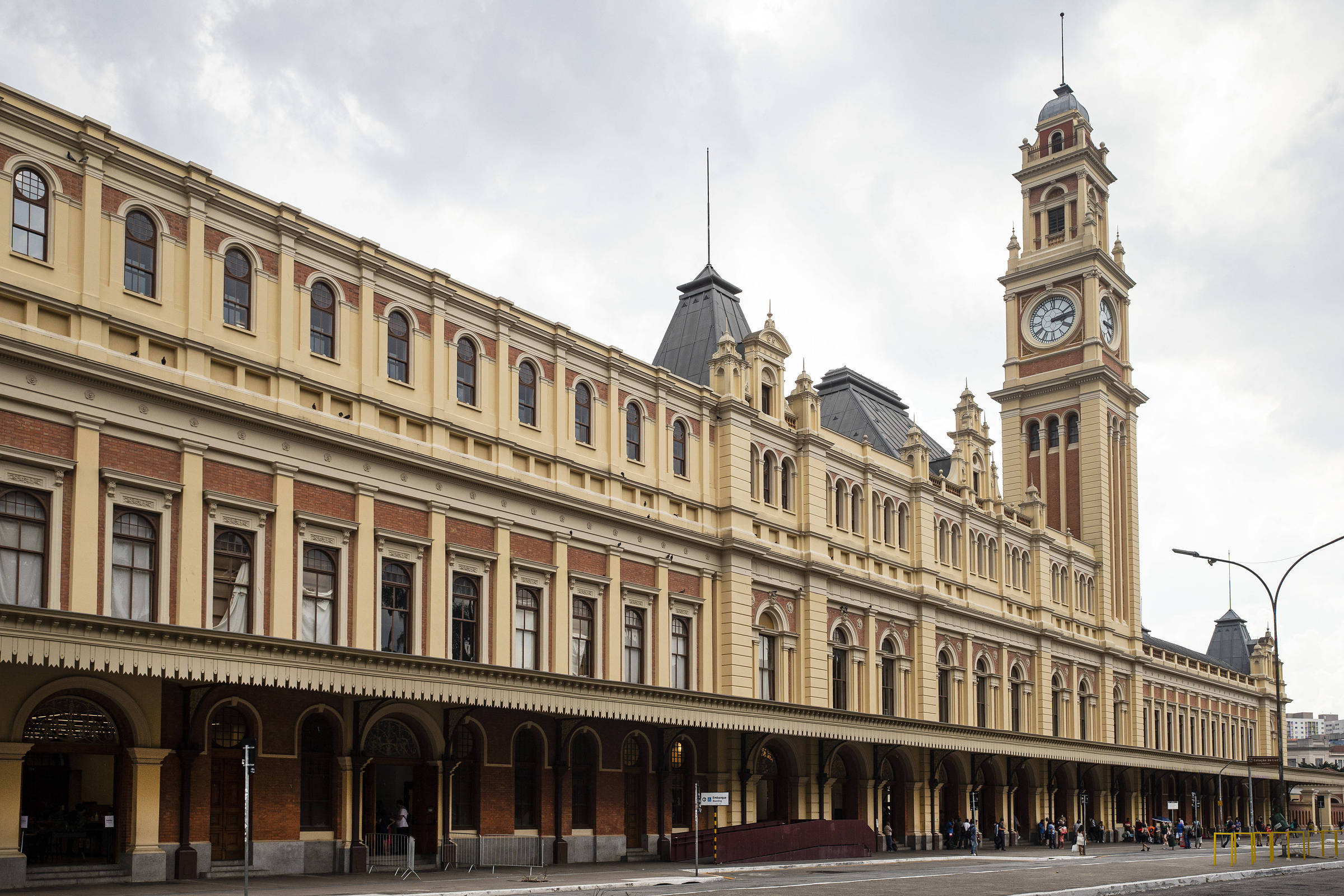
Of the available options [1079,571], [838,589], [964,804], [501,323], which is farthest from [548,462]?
[1079,571]

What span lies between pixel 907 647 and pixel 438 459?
24.8 metres

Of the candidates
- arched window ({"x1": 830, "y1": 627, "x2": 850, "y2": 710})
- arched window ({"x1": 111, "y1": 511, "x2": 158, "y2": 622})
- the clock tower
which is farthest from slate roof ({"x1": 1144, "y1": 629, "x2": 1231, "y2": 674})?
arched window ({"x1": 111, "y1": 511, "x2": 158, "y2": 622})

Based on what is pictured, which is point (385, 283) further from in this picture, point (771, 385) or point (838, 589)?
point (838, 589)

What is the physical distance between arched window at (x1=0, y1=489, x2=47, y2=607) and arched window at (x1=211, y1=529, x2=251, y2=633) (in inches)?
146

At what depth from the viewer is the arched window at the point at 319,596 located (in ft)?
98.8

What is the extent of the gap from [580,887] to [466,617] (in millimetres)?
8772

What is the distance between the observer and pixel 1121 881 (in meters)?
30.9

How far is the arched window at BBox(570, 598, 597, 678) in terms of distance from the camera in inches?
1455

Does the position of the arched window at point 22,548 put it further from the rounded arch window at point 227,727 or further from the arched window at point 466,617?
the arched window at point 466,617

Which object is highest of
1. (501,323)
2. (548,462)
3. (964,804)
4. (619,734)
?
(501,323)

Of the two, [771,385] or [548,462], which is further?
[771,385]

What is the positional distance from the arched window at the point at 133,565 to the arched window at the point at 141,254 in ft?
15.2

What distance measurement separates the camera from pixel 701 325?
→ 163ft

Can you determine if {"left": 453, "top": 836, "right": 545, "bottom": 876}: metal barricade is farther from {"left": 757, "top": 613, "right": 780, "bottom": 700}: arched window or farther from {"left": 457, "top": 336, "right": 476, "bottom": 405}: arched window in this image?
Result: {"left": 757, "top": 613, "right": 780, "bottom": 700}: arched window
